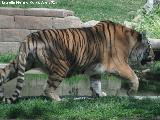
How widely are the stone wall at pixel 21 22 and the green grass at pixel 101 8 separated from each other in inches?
87.2

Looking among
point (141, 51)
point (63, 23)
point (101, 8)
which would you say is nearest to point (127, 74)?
point (141, 51)

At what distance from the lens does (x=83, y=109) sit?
30.6ft

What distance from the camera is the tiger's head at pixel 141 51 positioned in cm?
1135

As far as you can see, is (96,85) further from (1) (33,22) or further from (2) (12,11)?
(2) (12,11)

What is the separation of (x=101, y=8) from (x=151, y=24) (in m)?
4.65

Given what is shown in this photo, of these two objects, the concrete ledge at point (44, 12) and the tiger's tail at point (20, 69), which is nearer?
the tiger's tail at point (20, 69)

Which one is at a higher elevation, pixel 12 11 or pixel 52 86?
pixel 12 11

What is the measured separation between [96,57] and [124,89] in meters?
1.36

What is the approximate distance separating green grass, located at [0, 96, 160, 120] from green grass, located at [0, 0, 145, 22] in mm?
7719

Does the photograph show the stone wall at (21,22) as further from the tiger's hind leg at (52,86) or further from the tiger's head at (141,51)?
the tiger's hind leg at (52,86)

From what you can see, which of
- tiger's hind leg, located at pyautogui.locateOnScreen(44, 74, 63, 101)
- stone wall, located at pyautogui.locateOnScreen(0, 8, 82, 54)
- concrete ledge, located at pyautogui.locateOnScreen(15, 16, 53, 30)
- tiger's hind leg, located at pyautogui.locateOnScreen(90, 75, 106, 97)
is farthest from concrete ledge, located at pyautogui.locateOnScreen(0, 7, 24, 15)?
tiger's hind leg, located at pyautogui.locateOnScreen(44, 74, 63, 101)

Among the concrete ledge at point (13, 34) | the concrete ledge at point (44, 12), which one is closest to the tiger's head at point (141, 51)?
the concrete ledge at point (44, 12)

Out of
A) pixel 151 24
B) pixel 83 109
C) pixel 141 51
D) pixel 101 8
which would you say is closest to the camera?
pixel 83 109

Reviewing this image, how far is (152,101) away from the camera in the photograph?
999cm
